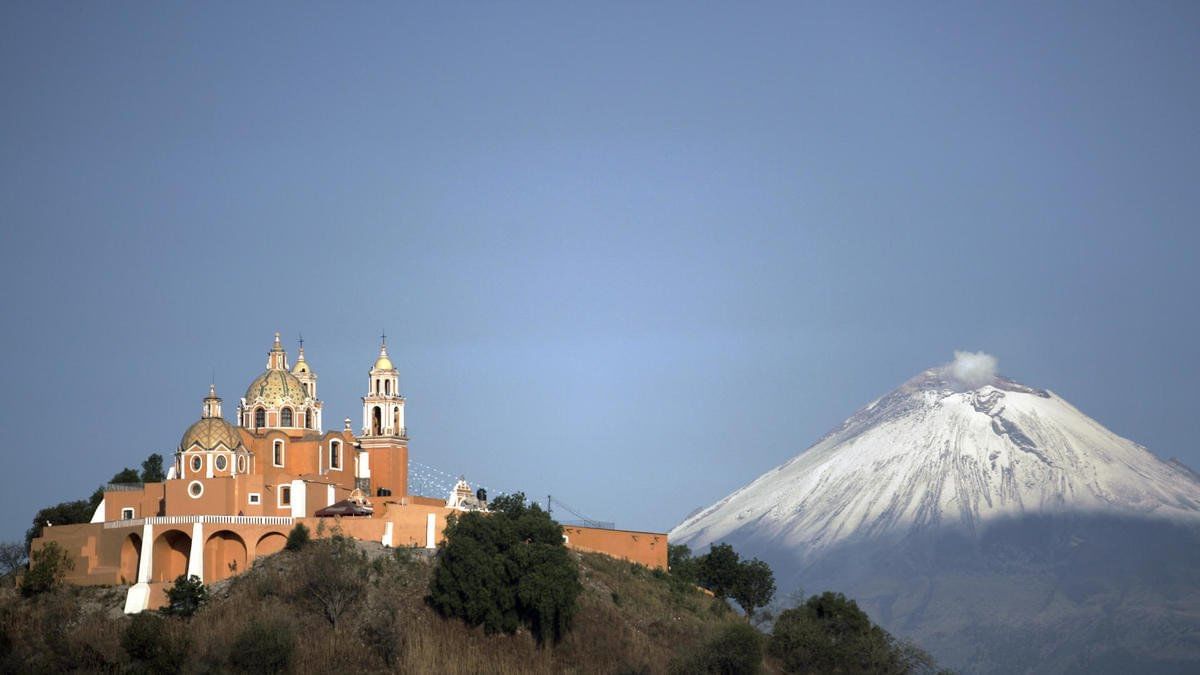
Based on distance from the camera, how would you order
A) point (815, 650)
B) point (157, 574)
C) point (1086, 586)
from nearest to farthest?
point (157, 574) → point (815, 650) → point (1086, 586)

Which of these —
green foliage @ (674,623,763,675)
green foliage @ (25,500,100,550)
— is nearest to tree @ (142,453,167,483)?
green foliage @ (25,500,100,550)

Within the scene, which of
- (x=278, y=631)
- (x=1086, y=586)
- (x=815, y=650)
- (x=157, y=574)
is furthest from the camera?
(x=1086, y=586)

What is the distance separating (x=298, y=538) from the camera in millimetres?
72438

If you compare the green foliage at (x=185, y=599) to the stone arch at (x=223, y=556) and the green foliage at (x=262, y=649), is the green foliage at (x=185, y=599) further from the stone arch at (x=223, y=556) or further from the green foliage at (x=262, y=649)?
the green foliage at (x=262, y=649)

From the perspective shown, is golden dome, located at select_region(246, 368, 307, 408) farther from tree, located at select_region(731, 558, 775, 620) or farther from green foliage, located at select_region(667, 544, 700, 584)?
tree, located at select_region(731, 558, 775, 620)

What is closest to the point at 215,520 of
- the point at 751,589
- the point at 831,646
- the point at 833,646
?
the point at 831,646

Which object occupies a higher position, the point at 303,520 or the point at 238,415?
the point at 238,415

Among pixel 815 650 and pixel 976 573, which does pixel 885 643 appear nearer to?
pixel 815 650

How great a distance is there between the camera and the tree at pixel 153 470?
8619cm

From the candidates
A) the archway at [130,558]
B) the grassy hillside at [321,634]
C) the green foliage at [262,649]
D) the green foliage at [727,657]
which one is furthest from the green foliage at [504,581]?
the archway at [130,558]

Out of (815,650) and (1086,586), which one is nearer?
(815,650)

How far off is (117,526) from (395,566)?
1096 cm

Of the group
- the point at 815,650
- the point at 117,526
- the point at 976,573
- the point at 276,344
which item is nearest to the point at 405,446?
the point at 276,344

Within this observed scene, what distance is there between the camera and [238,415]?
265 ft
